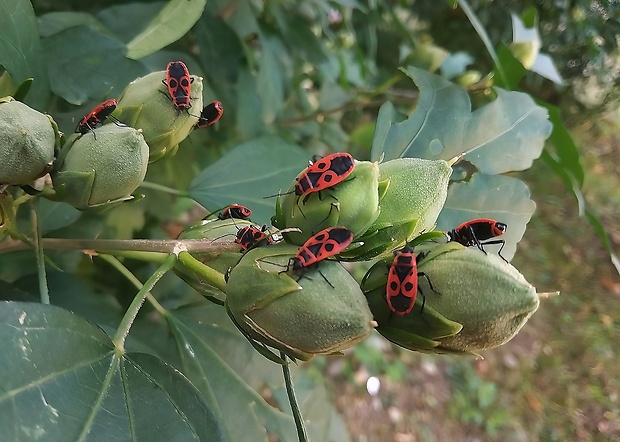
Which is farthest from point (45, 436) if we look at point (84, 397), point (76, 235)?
point (76, 235)

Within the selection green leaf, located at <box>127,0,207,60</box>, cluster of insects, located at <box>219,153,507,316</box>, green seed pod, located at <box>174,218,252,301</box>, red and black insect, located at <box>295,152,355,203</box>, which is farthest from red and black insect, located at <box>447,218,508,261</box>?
green leaf, located at <box>127,0,207,60</box>

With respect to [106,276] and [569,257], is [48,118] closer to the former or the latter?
[106,276]

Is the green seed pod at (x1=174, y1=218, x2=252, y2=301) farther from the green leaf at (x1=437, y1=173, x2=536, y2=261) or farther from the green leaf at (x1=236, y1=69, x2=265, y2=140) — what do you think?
the green leaf at (x1=236, y1=69, x2=265, y2=140)

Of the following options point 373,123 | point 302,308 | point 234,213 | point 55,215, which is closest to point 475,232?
point 302,308

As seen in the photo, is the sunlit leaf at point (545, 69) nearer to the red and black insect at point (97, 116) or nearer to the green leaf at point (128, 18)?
the green leaf at point (128, 18)

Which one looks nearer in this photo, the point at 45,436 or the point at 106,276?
the point at 45,436

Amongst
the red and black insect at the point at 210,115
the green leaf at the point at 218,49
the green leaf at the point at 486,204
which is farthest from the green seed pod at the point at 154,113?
the green leaf at the point at 218,49
